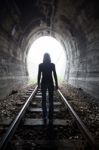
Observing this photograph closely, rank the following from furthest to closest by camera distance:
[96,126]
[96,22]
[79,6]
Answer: [79,6] → [96,22] → [96,126]

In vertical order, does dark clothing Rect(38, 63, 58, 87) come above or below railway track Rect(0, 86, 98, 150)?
above

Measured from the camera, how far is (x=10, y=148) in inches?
180

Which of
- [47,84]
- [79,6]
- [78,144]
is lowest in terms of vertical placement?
[78,144]

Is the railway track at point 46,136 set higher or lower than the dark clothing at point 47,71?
lower

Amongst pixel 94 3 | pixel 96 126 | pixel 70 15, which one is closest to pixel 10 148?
pixel 96 126

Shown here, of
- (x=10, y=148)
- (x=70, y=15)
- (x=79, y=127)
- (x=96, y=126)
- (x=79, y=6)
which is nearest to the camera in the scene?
(x=10, y=148)

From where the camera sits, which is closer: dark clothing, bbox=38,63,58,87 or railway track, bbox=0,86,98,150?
railway track, bbox=0,86,98,150

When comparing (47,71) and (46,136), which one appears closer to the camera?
(46,136)

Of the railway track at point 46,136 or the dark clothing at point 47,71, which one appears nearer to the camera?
the railway track at point 46,136

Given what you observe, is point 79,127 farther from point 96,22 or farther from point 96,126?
point 96,22

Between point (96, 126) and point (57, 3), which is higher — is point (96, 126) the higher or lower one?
the lower one

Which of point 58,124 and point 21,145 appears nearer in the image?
point 21,145

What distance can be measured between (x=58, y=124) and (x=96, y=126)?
36.8 inches

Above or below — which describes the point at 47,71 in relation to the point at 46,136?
above
